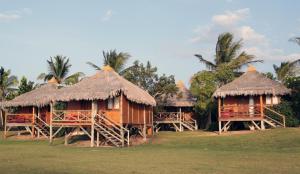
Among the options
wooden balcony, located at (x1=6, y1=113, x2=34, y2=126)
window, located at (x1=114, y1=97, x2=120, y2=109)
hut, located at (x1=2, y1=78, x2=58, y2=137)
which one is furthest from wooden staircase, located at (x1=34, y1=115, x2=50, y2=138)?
window, located at (x1=114, y1=97, x2=120, y2=109)

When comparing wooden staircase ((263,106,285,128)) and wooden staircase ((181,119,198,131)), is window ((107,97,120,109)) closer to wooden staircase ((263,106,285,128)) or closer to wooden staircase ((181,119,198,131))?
wooden staircase ((263,106,285,128))

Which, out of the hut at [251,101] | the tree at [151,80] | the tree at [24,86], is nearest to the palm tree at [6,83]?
the tree at [24,86]

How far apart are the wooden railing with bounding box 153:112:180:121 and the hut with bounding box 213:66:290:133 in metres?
7.87

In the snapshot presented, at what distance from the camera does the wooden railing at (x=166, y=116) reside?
41.8 m

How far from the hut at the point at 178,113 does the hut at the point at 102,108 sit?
9804mm

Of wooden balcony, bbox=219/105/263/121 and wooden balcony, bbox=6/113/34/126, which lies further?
wooden balcony, bbox=6/113/34/126

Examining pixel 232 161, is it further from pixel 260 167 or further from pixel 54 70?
pixel 54 70

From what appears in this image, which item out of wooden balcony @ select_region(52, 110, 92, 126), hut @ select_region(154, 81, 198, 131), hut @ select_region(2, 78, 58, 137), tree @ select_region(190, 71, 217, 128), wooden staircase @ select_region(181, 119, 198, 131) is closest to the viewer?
wooden balcony @ select_region(52, 110, 92, 126)

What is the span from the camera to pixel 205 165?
1605 centimetres

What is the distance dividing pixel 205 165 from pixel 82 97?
49.2 ft

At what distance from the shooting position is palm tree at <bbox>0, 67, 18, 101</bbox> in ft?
162

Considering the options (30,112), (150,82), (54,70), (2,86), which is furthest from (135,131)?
(2,86)

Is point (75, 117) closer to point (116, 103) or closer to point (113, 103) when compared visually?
point (113, 103)

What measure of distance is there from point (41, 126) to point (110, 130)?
37.3ft
